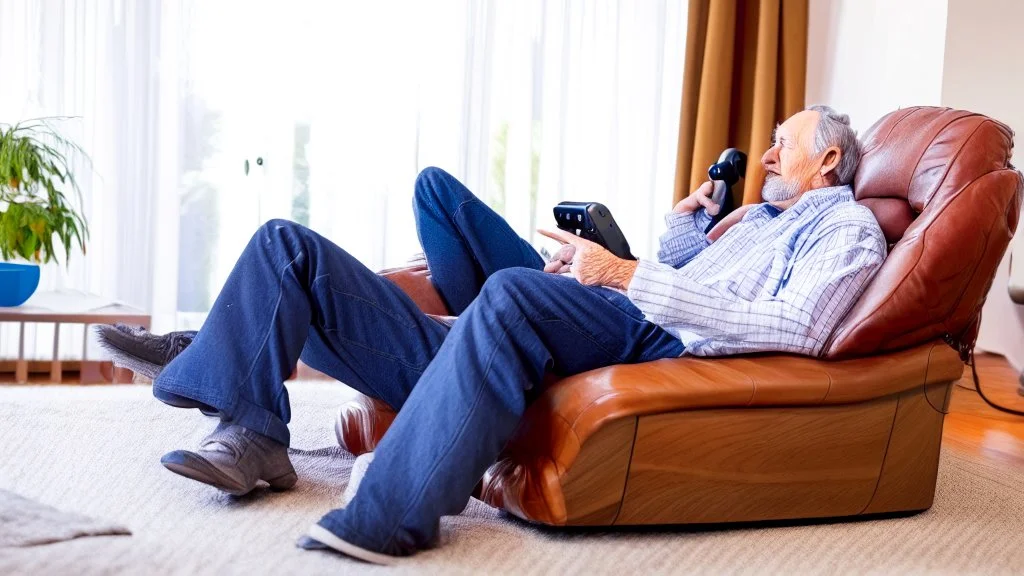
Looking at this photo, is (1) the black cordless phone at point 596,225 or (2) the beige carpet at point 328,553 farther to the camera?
(1) the black cordless phone at point 596,225

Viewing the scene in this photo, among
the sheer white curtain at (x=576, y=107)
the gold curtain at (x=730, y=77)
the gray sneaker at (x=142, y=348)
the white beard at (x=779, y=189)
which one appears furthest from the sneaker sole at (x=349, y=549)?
the gold curtain at (x=730, y=77)

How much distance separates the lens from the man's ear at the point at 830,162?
6.81 feet

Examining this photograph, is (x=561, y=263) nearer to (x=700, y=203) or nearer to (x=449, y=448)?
(x=700, y=203)

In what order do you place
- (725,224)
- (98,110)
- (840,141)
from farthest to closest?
(98,110), (725,224), (840,141)

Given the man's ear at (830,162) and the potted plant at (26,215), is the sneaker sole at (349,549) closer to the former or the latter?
the man's ear at (830,162)

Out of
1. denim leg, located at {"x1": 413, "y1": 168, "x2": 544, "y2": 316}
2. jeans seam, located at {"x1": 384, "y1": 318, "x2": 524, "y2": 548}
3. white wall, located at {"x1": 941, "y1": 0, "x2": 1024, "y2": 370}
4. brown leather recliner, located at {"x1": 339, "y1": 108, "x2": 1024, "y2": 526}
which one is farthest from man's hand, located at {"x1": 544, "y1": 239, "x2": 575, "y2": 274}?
white wall, located at {"x1": 941, "y1": 0, "x2": 1024, "y2": 370}

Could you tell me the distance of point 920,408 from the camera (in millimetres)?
1844

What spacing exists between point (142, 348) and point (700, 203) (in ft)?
4.32

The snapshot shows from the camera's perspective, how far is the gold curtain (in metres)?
4.15

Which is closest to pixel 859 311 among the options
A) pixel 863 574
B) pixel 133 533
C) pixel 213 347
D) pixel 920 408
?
pixel 920 408

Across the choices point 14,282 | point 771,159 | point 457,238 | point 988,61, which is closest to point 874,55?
point 988,61

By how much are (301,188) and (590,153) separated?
1.18 m

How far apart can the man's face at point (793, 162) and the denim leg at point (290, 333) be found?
78cm

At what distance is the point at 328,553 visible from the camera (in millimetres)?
1481
